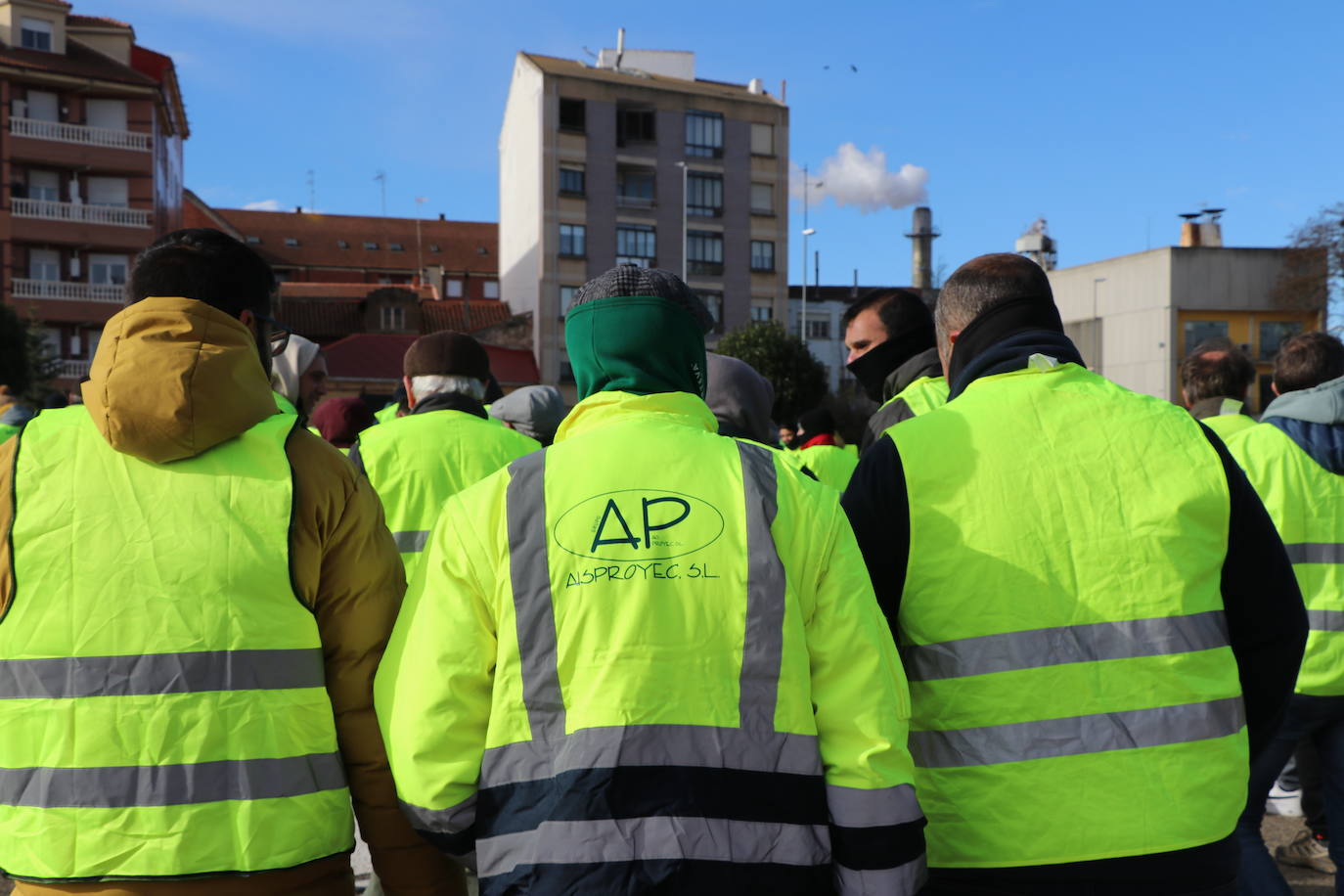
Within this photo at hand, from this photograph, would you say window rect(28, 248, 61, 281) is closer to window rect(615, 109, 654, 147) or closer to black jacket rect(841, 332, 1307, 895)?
window rect(615, 109, 654, 147)

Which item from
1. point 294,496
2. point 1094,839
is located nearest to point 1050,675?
point 1094,839

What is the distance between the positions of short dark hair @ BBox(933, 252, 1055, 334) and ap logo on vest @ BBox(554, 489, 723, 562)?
1041mm

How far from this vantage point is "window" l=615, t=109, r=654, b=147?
4956 centimetres

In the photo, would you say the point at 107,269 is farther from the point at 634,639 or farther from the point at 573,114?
the point at 634,639

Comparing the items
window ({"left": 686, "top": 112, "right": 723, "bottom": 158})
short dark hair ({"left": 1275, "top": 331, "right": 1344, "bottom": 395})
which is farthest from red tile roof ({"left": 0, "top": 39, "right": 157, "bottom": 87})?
short dark hair ({"left": 1275, "top": 331, "right": 1344, "bottom": 395})

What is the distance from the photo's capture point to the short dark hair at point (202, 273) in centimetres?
242

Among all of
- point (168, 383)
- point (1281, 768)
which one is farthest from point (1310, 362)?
point (168, 383)

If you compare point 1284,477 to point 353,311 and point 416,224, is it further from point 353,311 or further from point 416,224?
point 416,224

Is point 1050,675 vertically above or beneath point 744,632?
beneath

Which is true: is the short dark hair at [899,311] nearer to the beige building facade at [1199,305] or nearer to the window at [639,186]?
the window at [639,186]

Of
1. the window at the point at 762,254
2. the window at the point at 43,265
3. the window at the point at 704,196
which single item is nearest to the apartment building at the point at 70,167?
the window at the point at 43,265

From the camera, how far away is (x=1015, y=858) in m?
2.26

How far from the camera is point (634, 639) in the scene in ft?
6.43

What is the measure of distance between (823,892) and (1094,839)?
61 cm
